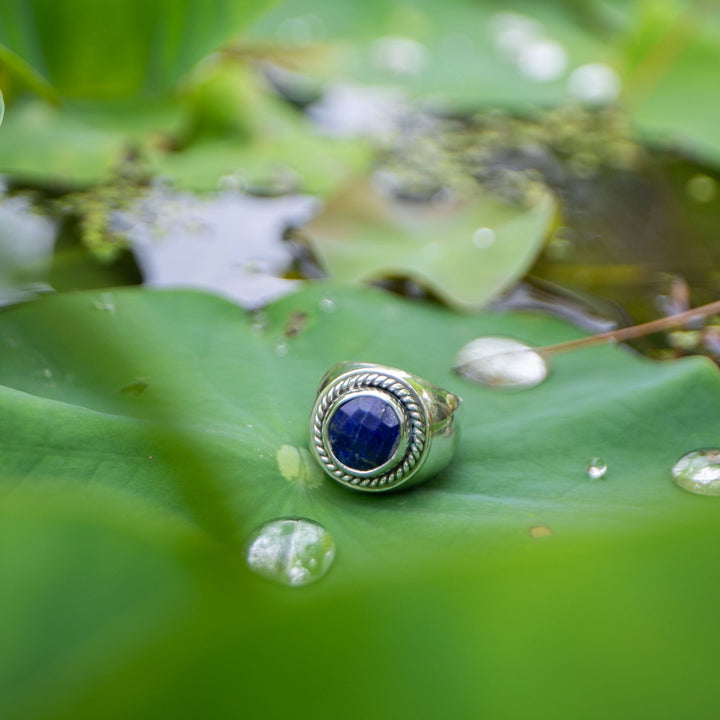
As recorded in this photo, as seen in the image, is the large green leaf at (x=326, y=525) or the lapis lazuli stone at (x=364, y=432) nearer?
the large green leaf at (x=326, y=525)

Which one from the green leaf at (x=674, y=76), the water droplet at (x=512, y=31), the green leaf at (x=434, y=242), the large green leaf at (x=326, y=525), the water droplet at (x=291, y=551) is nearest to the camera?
the large green leaf at (x=326, y=525)

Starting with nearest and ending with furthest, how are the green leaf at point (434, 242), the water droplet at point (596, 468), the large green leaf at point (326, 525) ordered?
the large green leaf at point (326, 525) → the water droplet at point (596, 468) → the green leaf at point (434, 242)

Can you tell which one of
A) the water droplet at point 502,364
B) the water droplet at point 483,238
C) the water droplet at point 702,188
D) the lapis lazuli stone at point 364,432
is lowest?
the water droplet at point 702,188

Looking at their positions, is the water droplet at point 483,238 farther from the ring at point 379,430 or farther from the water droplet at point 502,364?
the ring at point 379,430

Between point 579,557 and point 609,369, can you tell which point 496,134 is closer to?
point 609,369

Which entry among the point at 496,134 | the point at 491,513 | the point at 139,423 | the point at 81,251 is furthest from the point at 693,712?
the point at 496,134

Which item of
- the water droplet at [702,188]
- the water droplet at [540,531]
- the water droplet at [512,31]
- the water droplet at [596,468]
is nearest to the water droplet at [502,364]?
the water droplet at [596,468]

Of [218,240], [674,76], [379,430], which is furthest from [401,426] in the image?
[674,76]

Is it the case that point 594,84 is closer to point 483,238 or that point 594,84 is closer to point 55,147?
point 483,238
